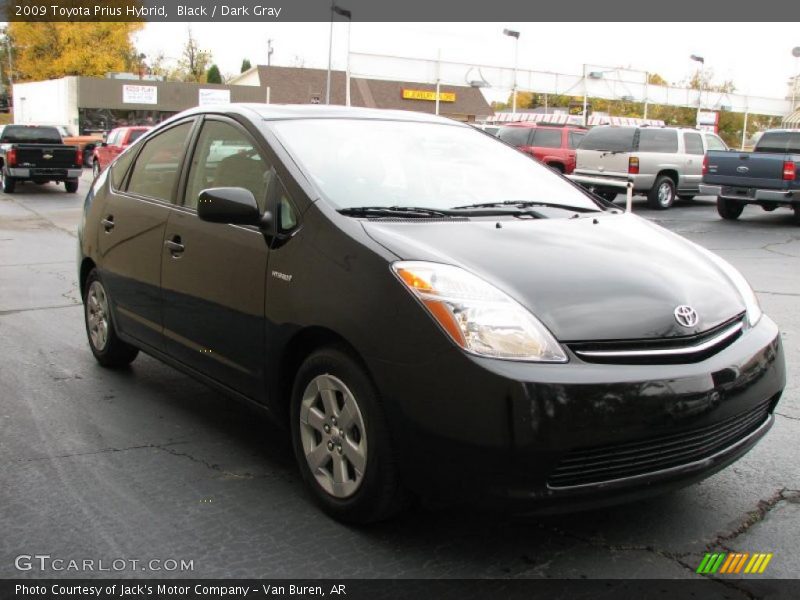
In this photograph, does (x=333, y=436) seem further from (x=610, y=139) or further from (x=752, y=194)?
(x=610, y=139)

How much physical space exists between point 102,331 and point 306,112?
2.25m

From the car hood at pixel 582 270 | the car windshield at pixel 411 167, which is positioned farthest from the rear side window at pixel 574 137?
the car hood at pixel 582 270

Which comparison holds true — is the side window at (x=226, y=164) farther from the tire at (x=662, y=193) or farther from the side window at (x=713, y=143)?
the side window at (x=713, y=143)

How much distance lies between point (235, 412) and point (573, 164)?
63.0 ft

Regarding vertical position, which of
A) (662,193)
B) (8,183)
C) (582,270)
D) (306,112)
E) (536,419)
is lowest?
(8,183)

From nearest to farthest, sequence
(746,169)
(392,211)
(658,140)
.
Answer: (392,211)
(746,169)
(658,140)

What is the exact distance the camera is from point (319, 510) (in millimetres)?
3510

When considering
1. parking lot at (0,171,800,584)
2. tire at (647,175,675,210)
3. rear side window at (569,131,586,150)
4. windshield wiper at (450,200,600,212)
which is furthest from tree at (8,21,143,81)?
windshield wiper at (450,200,600,212)

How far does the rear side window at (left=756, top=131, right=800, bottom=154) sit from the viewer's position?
1653 centimetres

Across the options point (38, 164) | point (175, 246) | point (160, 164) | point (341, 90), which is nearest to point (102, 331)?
point (160, 164)

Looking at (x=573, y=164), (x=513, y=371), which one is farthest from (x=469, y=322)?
(x=573, y=164)

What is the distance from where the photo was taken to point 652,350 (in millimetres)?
2965

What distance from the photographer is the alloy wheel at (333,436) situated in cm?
321

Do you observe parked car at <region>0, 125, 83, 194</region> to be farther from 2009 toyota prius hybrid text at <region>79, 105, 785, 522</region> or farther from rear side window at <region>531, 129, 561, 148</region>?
2009 toyota prius hybrid text at <region>79, 105, 785, 522</region>
